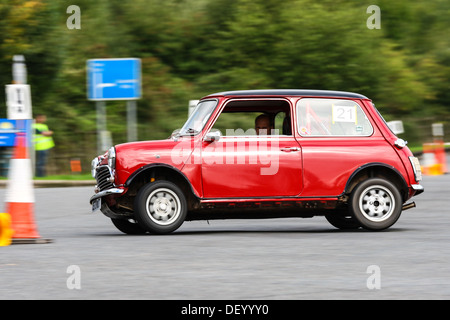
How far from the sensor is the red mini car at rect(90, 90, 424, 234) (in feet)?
36.9

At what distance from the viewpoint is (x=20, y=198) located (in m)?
10.6

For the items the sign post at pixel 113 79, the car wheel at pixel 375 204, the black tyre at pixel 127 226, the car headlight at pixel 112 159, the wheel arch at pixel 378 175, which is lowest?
the black tyre at pixel 127 226

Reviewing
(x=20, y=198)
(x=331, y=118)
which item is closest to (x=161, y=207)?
(x=20, y=198)

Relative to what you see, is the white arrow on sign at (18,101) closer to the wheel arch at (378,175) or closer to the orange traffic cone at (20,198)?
the orange traffic cone at (20,198)

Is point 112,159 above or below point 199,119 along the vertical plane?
below

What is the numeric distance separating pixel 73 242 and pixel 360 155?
368cm

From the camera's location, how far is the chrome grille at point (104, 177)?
11.4 m

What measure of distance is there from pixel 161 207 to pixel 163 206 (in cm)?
3

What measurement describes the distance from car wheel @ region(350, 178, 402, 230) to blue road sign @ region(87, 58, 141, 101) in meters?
14.3

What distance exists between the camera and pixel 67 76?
1313 inches

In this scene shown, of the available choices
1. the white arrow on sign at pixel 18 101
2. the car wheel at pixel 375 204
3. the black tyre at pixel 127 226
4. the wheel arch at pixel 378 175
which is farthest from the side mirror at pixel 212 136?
the white arrow on sign at pixel 18 101

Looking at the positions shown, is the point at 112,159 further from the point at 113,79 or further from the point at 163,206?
the point at 113,79

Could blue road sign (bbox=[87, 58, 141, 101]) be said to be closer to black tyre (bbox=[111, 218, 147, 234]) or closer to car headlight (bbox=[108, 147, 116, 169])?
black tyre (bbox=[111, 218, 147, 234])

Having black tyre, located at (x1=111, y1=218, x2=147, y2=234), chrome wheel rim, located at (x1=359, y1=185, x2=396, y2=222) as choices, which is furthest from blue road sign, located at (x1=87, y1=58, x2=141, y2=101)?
chrome wheel rim, located at (x1=359, y1=185, x2=396, y2=222)
